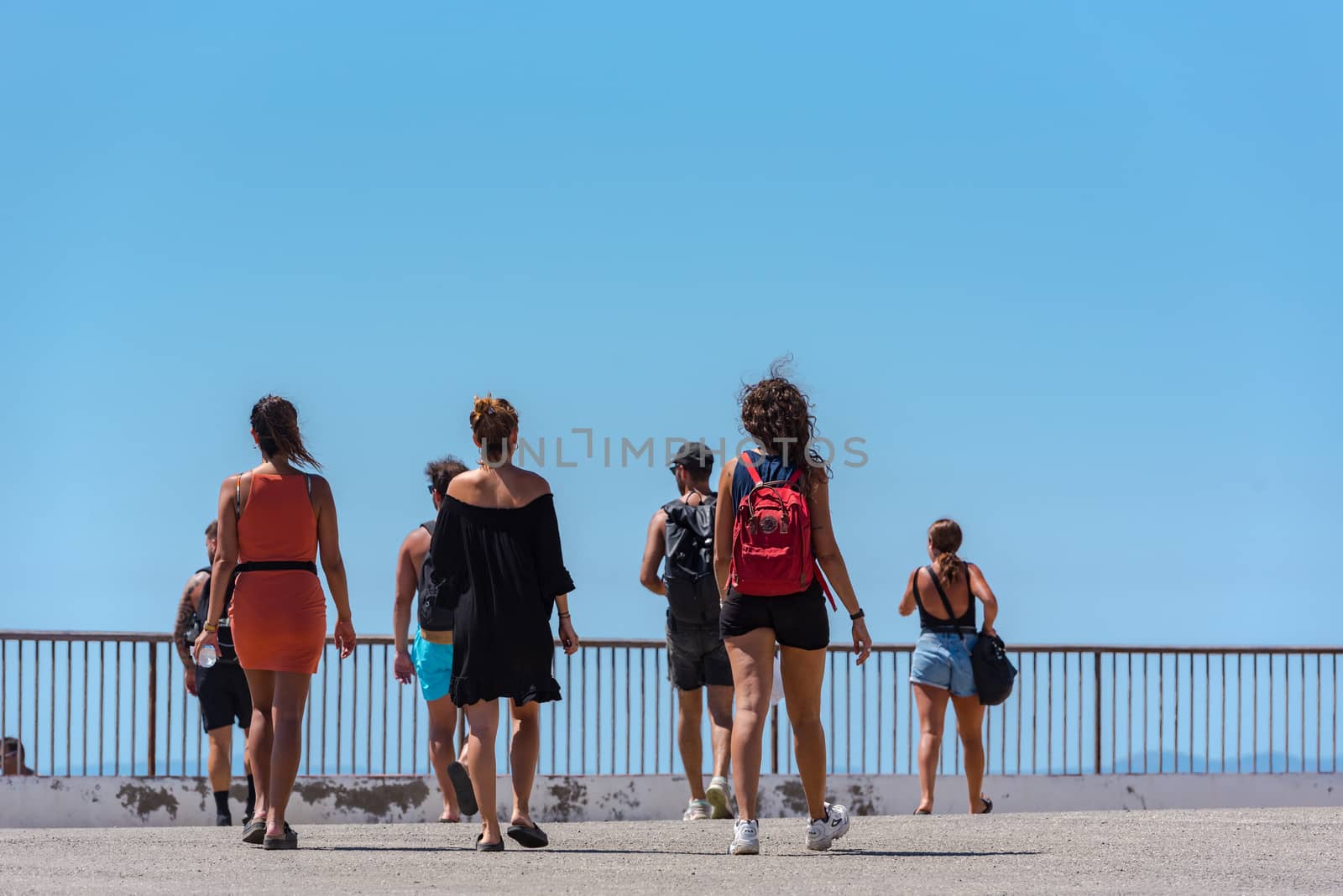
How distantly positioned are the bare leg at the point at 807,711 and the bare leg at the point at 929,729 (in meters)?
3.82

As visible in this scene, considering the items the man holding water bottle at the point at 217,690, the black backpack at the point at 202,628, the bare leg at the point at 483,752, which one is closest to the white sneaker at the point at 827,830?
the bare leg at the point at 483,752

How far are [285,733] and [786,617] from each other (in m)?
2.22

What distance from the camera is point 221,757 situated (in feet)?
37.5

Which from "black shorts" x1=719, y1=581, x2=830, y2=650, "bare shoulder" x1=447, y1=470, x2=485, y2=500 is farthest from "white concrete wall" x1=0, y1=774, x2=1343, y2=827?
"black shorts" x1=719, y1=581, x2=830, y2=650

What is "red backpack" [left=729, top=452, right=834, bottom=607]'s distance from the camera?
7.45 m

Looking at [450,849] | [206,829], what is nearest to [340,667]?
[206,829]

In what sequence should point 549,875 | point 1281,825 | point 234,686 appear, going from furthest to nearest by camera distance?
point 234,686 → point 1281,825 → point 549,875

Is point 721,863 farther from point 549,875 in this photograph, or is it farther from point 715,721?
point 715,721

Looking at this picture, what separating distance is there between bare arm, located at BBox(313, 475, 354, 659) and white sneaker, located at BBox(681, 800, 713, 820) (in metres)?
2.97

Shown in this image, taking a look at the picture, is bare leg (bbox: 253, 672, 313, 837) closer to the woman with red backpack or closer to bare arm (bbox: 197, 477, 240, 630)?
bare arm (bbox: 197, 477, 240, 630)

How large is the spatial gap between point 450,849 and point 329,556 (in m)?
1.41

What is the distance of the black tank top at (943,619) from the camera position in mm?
11484

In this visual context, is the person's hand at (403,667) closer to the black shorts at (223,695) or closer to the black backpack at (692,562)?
the black backpack at (692,562)

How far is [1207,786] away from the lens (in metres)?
15.2
